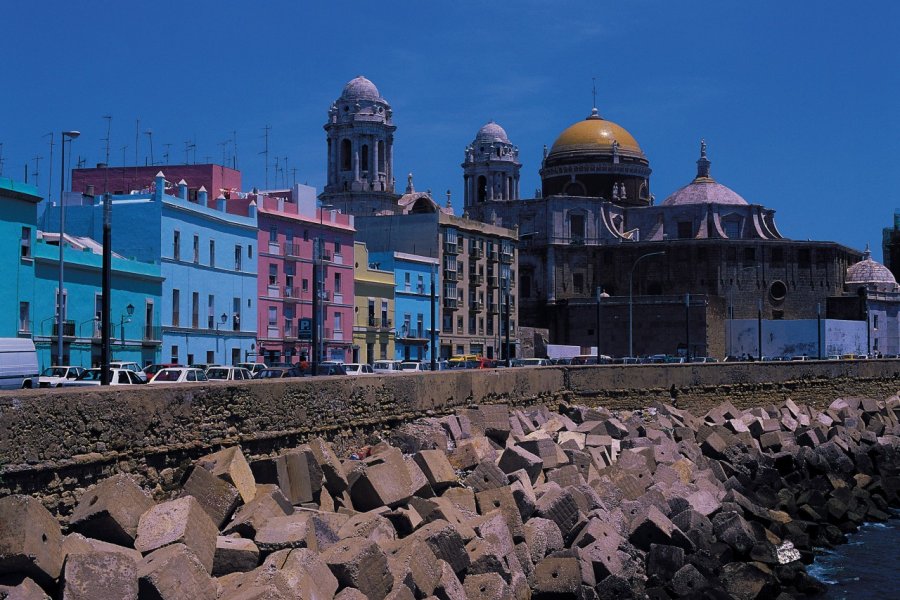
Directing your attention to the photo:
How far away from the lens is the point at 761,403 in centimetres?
3475

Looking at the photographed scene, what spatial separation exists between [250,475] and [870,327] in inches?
3203

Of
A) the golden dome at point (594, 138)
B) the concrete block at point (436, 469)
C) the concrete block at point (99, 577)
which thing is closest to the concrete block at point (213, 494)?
the concrete block at point (99, 577)

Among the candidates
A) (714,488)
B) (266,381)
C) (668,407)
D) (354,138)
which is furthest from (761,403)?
(354,138)

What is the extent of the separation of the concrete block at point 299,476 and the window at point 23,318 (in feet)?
79.0

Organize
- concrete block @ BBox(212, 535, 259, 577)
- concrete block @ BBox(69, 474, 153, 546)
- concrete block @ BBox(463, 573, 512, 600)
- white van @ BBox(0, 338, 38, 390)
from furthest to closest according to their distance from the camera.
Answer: white van @ BBox(0, 338, 38, 390)
concrete block @ BBox(463, 573, 512, 600)
concrete block @ BBox(212, 535, 259, 577)
concrete block @ BBox(69, 474, 153, 546)

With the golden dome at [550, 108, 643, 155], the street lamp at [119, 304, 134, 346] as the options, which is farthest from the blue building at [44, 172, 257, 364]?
the golden dome at [550, 108, 643, 155]

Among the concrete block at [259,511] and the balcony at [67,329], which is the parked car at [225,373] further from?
the concrete block at [259,511]

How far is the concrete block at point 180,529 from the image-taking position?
1044 cm

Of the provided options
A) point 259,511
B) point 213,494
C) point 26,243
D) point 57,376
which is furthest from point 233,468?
point 26,243

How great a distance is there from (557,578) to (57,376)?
708 inches

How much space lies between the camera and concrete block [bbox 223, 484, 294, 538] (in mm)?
11453

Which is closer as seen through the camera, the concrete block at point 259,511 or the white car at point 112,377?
the concrete block at point 259,511

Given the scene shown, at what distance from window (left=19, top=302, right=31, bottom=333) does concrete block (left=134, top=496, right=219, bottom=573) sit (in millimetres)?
26123

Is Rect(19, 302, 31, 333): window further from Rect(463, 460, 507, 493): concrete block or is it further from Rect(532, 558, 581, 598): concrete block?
Rect(532, 558, 581, 598): concrete block
